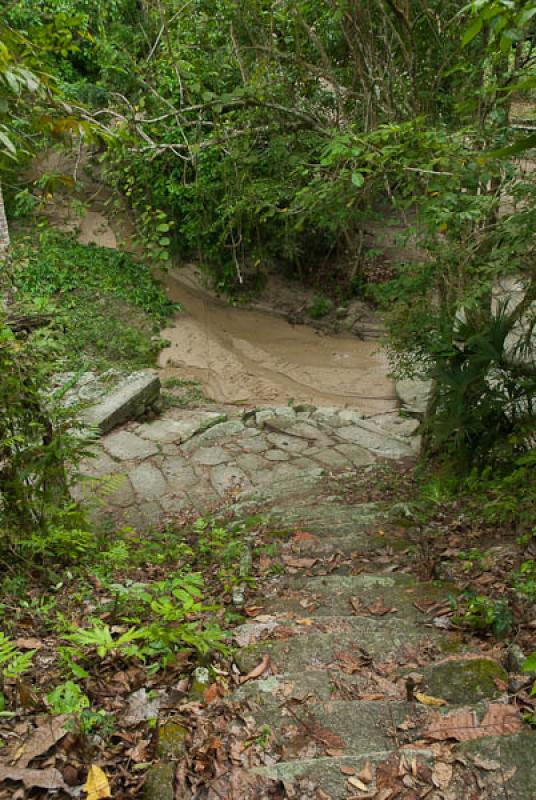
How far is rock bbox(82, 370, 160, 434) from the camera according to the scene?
7.05m

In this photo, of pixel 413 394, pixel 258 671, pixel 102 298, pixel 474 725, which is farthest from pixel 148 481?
pixel 102 298

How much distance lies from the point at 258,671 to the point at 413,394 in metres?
7.22

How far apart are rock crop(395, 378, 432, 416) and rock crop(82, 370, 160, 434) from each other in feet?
11.4

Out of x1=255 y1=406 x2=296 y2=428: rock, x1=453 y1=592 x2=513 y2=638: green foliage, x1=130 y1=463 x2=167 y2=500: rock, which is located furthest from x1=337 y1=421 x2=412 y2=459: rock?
x1=453 y1=592 x2=513 y2=638: green foliage

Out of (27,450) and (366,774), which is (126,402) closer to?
(27,450)

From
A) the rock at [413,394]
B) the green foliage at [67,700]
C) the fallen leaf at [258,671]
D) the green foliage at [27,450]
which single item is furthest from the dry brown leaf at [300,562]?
the rock at [413,394]

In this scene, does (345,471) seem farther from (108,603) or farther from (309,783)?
(309,783)

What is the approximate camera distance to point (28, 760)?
163cm

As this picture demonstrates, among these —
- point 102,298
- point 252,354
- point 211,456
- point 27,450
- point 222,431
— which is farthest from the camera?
point 102,298

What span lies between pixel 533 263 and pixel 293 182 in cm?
276

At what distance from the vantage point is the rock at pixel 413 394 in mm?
8625

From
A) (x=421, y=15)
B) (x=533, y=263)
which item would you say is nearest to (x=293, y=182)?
(x=421, y=15)

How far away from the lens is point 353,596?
3.12 meters

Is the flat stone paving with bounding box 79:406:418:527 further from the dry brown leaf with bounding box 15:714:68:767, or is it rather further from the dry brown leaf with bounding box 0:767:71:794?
the dry brown leaf with bounding box 0:767:71:794
